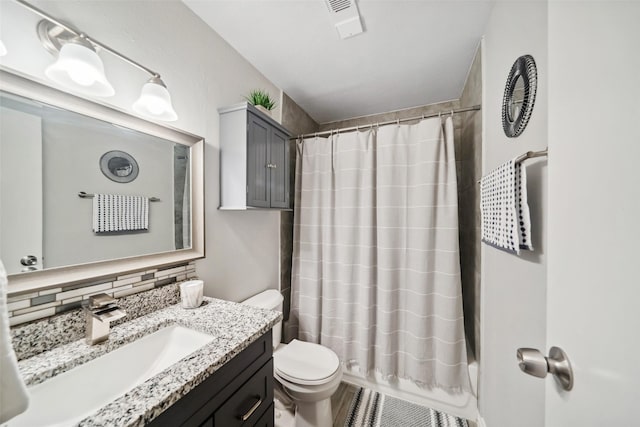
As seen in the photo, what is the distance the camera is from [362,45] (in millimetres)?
1465

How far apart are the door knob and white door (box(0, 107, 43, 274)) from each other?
4.37 feet

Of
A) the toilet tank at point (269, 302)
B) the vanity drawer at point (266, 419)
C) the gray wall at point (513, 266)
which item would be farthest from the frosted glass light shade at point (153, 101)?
the gray wall at point (513, 266)

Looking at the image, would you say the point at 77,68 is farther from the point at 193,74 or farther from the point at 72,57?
the point at 193,74

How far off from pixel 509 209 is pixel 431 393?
1.46 meters

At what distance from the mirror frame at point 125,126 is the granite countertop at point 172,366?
21 cm

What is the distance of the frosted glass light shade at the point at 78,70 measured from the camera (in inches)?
28.0

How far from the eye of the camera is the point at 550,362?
412mm

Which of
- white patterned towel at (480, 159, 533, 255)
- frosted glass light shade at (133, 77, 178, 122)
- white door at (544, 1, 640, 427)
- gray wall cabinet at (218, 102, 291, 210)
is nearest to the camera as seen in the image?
white door at (544, 1, 640, 427)

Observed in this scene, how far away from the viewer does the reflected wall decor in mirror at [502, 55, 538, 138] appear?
82cm

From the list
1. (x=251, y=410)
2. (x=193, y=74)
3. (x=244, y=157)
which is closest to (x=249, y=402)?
(x=251, y=410)

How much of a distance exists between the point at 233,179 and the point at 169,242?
0.47 metres

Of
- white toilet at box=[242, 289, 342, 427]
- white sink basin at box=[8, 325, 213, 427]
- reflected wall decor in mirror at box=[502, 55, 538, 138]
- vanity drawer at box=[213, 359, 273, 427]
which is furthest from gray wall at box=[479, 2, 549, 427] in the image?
white sink basin at box=[8, 325, 213, 427]

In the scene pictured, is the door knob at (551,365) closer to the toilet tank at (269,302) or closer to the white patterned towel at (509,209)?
the white patterned towel at (509,209)

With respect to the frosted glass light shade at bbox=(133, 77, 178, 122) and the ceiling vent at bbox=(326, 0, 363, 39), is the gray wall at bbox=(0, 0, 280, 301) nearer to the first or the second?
the frosted glass light shade at bbox=(133, 77, 178, 122)
